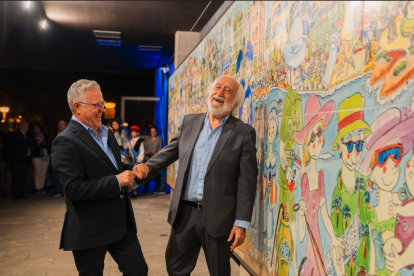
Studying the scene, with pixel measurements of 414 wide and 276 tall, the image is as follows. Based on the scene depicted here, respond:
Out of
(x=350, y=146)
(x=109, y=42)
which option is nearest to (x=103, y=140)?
(x=350, y=146)

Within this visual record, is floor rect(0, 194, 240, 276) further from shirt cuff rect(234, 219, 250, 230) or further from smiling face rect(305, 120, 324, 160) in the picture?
smiling face rect(305, 120, 324, 160)

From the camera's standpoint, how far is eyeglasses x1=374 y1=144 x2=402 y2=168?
1376 mm

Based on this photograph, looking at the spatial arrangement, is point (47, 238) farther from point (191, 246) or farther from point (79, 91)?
point (79, 91)

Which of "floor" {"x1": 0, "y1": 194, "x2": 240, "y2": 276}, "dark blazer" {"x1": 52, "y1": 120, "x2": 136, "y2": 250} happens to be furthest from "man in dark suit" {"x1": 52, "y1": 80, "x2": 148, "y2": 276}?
"floor" {"x1": 0, "y1": 194, "x2": 240, "y2": 276}

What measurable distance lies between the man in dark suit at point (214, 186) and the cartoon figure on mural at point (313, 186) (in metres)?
0.34

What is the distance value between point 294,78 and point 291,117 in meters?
0.24

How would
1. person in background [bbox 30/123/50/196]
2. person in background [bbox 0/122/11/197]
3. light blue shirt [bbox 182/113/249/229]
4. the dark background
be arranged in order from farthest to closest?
the dark background, person in background [bbox 30/123/50/196], person in background [bbox 0/122/11/197], light blue shirt [bbox 182/113/249/229]

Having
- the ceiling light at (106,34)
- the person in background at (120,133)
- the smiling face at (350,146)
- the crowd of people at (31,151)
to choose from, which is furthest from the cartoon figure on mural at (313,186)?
the ceiling light at (106,34)

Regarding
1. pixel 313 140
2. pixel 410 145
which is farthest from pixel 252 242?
pixel 410 145

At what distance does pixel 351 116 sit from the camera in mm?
1636

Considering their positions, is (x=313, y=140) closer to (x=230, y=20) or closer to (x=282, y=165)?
(x=282, y=165)

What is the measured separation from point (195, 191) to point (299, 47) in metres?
1.10

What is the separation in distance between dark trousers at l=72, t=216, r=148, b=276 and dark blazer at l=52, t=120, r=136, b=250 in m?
0.08

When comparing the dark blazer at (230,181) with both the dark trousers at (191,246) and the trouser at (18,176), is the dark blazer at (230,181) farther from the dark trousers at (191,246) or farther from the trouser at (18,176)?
the trouser at (18,176)
